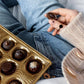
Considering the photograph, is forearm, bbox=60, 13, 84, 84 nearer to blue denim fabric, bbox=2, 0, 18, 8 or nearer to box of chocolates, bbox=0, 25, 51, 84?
box of chocolates, bbox=0, 25, 51, 84

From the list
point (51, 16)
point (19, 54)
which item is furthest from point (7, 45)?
point (51, 16)

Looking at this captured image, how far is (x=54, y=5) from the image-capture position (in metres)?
0.59

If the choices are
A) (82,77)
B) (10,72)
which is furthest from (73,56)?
(10,72)

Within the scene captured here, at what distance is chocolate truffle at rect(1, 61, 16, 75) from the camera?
1.37ft

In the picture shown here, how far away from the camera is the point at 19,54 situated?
0.44 metres

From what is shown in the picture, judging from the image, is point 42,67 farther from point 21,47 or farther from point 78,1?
point 78,1

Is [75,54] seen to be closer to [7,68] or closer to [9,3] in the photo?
[7,68]

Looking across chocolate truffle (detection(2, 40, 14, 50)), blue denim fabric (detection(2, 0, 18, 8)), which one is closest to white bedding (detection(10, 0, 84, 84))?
blue denim fabric (detection(2, 0, 18, 8))

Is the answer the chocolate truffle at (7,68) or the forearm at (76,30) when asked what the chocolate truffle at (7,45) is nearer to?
the chocolate truffle at (7,68)

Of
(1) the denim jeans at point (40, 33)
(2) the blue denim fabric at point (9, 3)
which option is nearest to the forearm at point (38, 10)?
(1) the denim jeans at point (40, 33)

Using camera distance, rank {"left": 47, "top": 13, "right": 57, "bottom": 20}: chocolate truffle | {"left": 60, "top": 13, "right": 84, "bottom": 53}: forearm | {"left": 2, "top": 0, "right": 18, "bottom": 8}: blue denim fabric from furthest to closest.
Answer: {"left": 2, "top": 0, "right": 18, "bottom": 8}: blue denim fabric
{"left": 47, "top": 13, "right": 57, "bottom": 20}: chocolate truffle
{"left": 60, "top": 13, "right": 84, "bottom": 53}: forearm

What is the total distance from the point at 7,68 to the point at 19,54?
0.05 m

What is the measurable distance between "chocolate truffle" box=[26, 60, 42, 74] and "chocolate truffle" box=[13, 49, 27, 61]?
0.03 metres

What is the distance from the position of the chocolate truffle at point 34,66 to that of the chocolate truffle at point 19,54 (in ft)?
0.09
